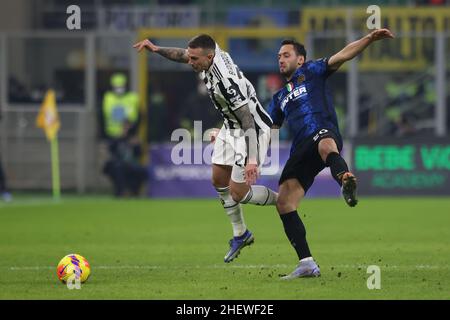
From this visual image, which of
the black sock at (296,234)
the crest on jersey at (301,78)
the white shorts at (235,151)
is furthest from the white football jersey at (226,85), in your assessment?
the black sock at (296,234)

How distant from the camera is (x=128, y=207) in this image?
2228 cm

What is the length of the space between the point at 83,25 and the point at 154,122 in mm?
9070

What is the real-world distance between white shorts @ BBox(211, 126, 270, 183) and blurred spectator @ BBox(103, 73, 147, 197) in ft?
43.9

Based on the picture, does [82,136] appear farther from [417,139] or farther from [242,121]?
[242,121]

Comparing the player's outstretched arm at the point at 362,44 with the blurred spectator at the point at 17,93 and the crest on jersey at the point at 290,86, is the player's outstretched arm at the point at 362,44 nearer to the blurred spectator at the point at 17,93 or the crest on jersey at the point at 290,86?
the crest on jersey at the point at 290,86

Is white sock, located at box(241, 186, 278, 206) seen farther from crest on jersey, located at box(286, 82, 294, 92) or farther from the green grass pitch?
crest on jersey, located at box(286, 82, 294, 92)

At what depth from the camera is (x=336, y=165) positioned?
10477 millimetres

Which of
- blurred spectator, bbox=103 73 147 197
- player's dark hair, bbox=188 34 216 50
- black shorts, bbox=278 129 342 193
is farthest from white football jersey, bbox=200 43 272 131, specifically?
blurred spectator, bbox=103 73 147 197

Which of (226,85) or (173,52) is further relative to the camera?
(173,52)

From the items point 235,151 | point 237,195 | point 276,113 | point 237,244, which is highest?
point 276,113

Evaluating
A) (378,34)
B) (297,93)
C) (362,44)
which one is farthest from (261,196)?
(378,34)

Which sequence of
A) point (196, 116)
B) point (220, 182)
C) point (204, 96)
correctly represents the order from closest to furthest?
point (220, 182) < point (196, 116) < point (204, 96)

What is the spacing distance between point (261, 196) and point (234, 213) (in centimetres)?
47

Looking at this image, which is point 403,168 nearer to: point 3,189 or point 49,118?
point 49,118
